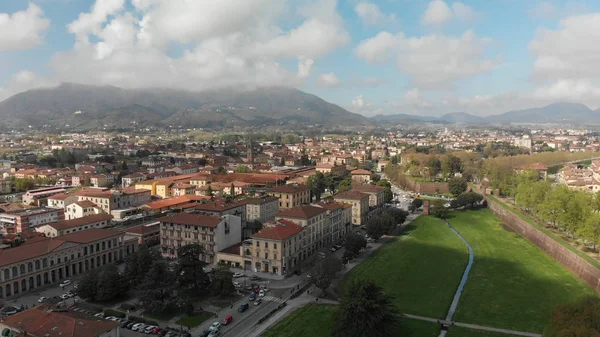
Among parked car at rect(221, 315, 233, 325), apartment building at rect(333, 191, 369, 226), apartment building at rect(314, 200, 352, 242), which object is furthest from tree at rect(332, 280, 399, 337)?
apartment building at rect(333, 191, 369, 226)

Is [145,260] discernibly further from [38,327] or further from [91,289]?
[38,327]

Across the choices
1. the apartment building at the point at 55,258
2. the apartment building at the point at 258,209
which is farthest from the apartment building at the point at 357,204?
the apartment building at the point at 55,258

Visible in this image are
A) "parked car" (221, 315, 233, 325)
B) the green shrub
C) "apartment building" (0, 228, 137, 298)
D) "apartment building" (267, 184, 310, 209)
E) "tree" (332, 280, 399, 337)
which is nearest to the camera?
"tree" (332, 280, 399, 337)

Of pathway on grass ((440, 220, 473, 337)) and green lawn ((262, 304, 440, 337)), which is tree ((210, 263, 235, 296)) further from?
Result: pathway on grass ((440, 220, 473, 337))

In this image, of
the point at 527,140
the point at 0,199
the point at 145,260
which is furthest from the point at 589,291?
the point at 527,140

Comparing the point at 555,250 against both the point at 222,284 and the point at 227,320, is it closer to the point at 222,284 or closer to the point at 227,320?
the point at 222,284

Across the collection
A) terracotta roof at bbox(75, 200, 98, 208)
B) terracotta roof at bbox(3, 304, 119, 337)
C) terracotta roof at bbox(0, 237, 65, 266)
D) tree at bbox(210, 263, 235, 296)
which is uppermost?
terracotta roof at bbox(0, 237, 65, 266)
